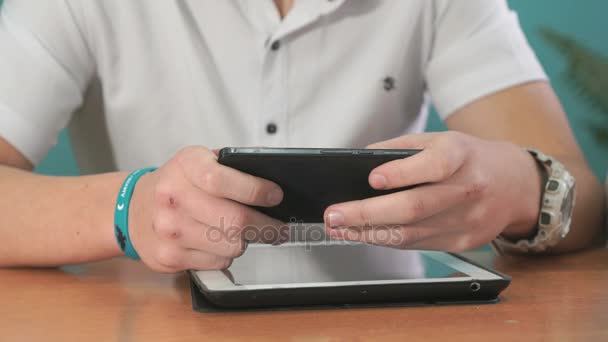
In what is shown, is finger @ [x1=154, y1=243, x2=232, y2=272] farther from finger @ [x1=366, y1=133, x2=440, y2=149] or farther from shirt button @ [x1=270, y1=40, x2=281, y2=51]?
shirt button @ [x1=270, y1=40, x2=281, y2=51]

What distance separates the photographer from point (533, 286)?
1.83ft

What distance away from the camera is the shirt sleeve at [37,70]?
2.55 ft

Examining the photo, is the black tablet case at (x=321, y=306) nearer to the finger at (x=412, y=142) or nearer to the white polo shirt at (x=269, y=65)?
the finger at (x=412, y=142)

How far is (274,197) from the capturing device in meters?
0.48

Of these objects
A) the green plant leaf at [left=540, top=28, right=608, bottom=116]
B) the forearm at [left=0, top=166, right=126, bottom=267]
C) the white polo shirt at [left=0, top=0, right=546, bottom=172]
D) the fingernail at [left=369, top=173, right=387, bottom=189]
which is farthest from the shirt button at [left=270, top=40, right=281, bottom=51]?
the green plant leaf at [left=540, top=28, right=608, bottom=116]

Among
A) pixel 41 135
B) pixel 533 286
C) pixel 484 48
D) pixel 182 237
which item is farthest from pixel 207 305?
pixel 484 48

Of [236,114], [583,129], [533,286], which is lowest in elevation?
[583,129]

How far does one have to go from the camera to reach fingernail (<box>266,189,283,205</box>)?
48 centimetres

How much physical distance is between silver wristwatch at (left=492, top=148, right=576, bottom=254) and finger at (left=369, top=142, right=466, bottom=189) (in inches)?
8.2

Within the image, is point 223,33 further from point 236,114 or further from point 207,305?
point 207,305

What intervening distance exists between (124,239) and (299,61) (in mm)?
428

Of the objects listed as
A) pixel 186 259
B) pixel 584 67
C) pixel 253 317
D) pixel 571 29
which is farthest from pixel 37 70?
pixel 571 29

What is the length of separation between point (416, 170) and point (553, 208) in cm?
26

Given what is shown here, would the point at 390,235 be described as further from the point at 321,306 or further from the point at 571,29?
the point at 571,29
